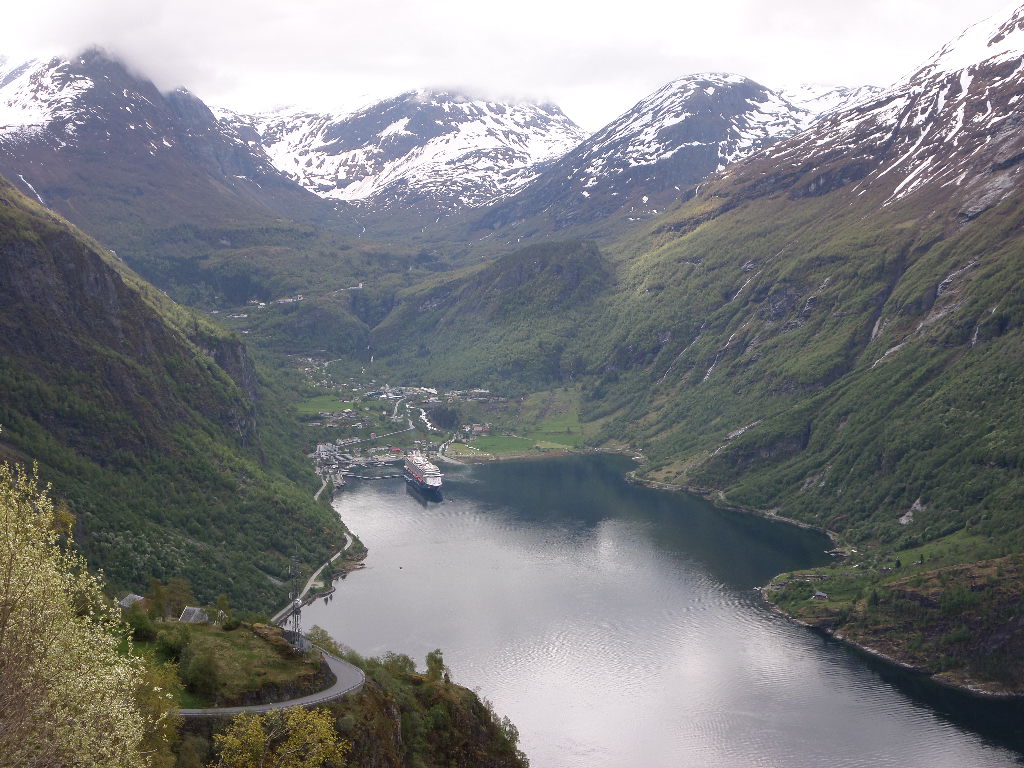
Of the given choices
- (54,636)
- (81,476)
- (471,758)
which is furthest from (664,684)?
(54,636)

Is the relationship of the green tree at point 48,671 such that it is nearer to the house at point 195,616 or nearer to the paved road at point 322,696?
the paved road at point 322,696

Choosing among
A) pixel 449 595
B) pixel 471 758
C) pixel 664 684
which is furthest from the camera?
pixel 449 595

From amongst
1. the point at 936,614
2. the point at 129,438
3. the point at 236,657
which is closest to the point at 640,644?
the point at 936,614

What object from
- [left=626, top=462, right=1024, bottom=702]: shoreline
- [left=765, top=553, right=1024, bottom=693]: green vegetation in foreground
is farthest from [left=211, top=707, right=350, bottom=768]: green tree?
[left=765, top=553, right=1024, bottom=693]: green vegetation in foreground

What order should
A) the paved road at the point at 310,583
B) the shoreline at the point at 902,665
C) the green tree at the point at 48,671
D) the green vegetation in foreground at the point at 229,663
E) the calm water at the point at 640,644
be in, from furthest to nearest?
the paved road at the point at 310,583
the shoreline at the point at 902,665
the calm water at the point at 640,644
the green vegetation in foreground at the point at 229,663
the green tree at the point at 48,671

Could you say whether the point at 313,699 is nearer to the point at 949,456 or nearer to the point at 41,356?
the point at 41,356

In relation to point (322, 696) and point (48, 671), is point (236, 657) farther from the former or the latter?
point (48, 671)

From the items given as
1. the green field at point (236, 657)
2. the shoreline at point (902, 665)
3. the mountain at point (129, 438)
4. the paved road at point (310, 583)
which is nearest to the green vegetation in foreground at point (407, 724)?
the green field at point (236, 657)

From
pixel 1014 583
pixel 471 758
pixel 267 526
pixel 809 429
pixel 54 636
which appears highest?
pixel 809 429
